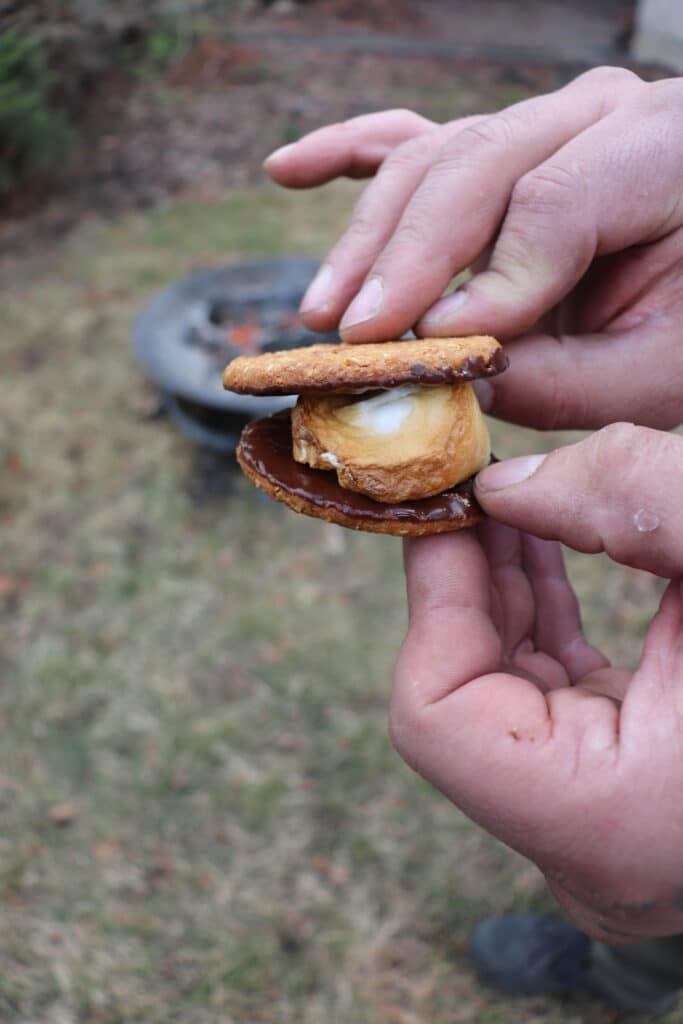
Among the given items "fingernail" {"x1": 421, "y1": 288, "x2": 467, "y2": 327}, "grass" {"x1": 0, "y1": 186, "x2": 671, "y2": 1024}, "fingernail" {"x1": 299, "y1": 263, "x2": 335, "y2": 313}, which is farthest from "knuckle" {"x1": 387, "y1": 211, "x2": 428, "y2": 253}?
"grass" {"x1": 0, "y1": 186, "x2": 671, "y2": 1024}

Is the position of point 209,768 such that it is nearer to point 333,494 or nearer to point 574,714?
point 333,494

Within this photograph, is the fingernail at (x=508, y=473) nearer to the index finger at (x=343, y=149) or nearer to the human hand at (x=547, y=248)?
the human hand at (x=547, y=248)

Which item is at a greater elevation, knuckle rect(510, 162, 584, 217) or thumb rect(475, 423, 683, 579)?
knuckle rect(510, 162, 584, 217)

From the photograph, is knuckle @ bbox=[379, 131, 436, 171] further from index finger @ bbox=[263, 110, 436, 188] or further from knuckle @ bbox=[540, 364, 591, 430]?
knuckle @ bbox=[540, 364, 591, 430]

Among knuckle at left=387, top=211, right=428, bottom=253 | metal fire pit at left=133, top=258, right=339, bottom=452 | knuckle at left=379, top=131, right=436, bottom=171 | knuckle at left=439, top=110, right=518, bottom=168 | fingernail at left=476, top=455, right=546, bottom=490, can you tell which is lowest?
metal fire pit at left=133, top=258, right=339, bottom=452

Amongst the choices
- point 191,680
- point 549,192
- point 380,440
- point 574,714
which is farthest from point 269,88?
point 574,714

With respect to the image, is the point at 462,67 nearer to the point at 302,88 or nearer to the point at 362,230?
the point at 302,88

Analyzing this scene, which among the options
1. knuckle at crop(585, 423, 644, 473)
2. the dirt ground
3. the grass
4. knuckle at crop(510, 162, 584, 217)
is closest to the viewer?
knuckle at crop(585, 423, 644, 473)
